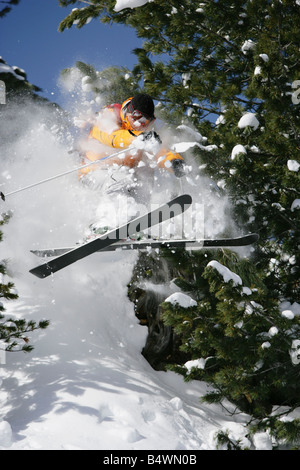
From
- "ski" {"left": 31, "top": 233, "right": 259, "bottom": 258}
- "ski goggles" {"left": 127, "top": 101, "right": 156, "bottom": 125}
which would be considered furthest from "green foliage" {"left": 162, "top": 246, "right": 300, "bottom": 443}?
"ski goggles" {"left": 127, "top": 101, "right": 156, "bottom": 125}

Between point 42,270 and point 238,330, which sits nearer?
point 238,330

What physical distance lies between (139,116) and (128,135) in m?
0.37

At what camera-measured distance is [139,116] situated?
5184 millimetres

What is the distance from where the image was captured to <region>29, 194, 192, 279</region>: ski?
482cm

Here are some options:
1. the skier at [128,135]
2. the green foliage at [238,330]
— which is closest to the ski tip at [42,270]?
the skier at [128,135]

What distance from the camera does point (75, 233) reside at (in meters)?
7.57

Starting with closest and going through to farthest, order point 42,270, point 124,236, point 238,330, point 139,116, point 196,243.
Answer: point 238,330
point 196,243
point 42,270
point 124,236
point 139,116

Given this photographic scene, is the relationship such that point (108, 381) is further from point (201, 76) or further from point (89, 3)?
point (89, 3)

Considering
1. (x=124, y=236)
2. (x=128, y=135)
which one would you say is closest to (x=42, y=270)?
(x=124, y=236)

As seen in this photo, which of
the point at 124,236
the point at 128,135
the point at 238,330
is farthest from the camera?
the point at 128,135

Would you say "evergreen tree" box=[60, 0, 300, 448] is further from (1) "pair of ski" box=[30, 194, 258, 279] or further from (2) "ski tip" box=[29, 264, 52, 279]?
(2) "ski tip" box=[29, 264, 52, 279]

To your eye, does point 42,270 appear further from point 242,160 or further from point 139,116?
point 242,160

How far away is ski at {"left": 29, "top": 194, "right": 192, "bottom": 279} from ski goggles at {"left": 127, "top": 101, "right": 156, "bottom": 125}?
4.43 ft

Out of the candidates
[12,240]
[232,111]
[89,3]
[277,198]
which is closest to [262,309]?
[277,198]
